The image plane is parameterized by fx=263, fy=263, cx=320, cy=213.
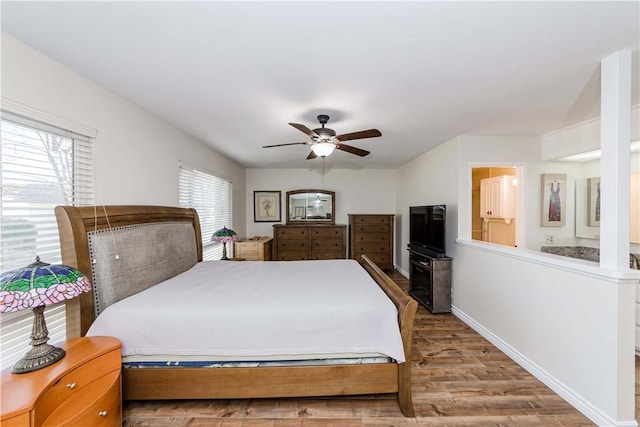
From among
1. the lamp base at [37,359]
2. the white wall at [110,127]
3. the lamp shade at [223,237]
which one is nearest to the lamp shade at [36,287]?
the lamp base at [37,359]

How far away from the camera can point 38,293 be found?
1.22 meters

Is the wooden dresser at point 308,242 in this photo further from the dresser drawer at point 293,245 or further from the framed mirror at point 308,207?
the framed mirror at point 308,207

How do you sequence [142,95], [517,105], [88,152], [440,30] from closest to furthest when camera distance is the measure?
1. [440,30]
2. [88,152]
3. [142,95]
4. [517,105]

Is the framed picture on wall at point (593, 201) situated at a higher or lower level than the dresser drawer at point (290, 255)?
higher

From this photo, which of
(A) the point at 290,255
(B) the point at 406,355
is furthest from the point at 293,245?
(B) the point at 406,355

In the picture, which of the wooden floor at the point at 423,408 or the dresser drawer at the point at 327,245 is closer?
the wooden floor at the point at 423,408

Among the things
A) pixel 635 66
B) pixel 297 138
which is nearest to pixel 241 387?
pixel 297 138

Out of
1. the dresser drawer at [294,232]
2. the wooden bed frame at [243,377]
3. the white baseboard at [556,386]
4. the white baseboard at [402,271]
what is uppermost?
the dresser drawer at [294,232]

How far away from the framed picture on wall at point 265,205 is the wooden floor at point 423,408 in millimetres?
4392

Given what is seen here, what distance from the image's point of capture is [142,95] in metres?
2.31

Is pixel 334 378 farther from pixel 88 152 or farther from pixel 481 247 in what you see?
pixel 88 152

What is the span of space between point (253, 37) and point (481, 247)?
123 inches

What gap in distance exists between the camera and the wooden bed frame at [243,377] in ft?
5.95

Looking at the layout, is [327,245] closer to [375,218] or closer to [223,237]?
[375,218]
